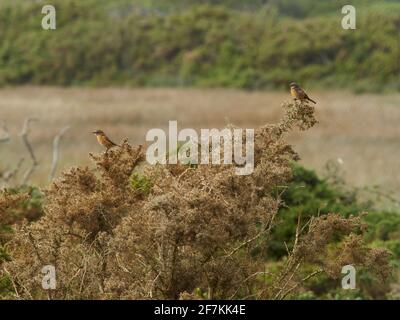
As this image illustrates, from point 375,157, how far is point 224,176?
16.2 m

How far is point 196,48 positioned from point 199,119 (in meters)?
15.6

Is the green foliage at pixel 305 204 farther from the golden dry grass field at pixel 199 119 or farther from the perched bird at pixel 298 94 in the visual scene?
the golden dry grass field at pixel 199 119

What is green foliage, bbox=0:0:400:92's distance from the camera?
35156 millimetres

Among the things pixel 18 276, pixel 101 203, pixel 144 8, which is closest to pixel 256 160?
pixel 101 203

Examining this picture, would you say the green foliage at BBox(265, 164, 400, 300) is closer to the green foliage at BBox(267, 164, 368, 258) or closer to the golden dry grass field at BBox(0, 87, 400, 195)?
the green foliage at BBox(267, 164, 368, 258)

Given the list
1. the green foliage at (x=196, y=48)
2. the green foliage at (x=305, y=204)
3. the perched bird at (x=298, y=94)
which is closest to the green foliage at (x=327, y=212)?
the green foliage at (x=305, y=204)

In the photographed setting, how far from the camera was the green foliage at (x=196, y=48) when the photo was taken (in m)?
35.2

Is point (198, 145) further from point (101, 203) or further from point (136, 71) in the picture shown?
point (136, 71)

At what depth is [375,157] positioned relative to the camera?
68.3 feet

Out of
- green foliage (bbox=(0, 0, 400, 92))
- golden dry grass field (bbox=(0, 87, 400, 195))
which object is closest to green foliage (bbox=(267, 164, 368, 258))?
golden dry grass field (bbox=(0, 87, 400, 195))

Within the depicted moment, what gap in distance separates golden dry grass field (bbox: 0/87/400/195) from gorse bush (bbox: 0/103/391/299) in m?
10.8

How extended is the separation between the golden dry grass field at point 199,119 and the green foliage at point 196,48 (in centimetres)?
357

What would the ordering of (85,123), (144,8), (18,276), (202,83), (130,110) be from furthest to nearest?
(144,8)
(202,83)
(130,110)
(85,123)
(18,276)

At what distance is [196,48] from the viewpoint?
131 ft
